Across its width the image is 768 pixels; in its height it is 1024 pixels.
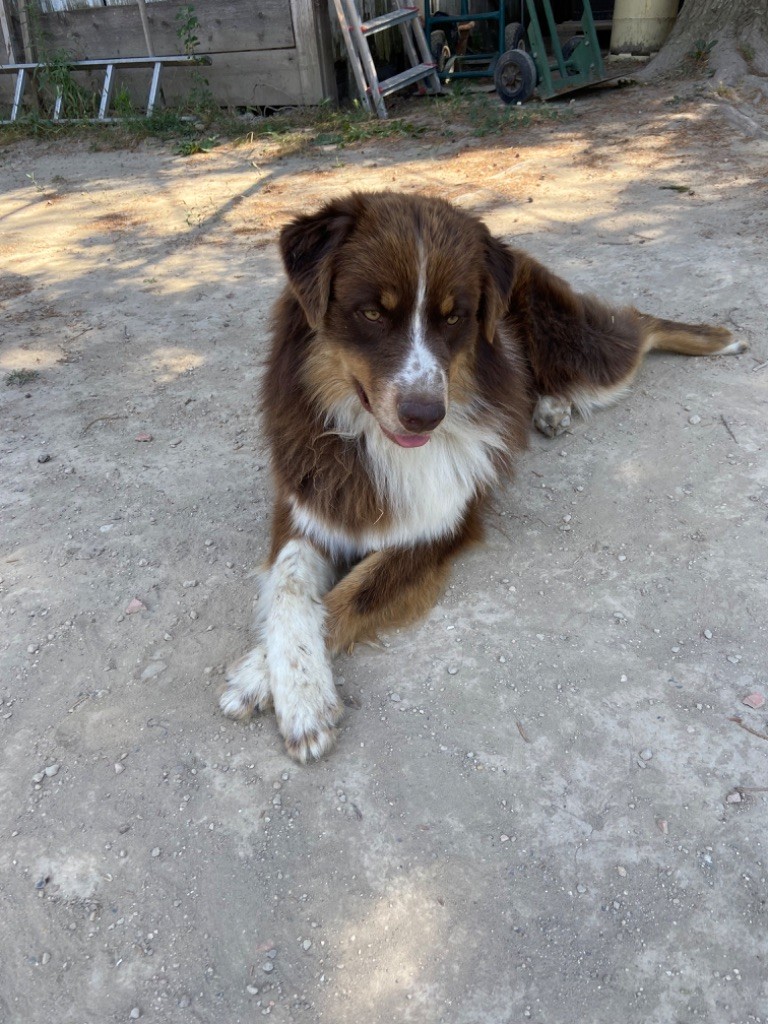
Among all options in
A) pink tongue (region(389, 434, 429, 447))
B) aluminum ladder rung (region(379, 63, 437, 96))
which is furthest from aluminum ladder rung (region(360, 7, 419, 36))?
pink tongue (region(389, 434, 429, 447))

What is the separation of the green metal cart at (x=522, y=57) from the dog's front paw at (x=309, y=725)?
31.9 ft

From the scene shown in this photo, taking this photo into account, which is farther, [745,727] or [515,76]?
[515,76]

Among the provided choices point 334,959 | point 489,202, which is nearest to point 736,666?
point 334,959

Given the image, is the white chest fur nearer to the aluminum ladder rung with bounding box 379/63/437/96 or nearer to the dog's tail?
the dog's tail

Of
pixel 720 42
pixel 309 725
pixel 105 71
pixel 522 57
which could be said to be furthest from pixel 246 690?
pixel 105 71

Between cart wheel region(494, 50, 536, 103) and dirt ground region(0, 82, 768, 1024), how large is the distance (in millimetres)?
6091

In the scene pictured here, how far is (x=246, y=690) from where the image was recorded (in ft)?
9.18

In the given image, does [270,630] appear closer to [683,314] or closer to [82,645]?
[82,645]

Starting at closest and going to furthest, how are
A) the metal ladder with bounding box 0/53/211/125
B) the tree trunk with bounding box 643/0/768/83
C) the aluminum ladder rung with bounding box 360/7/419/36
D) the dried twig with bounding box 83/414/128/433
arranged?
the dried twig with bounding box 83/414/128/433 < the tree trunk with bounding box 643/0/768/83 < the aluminum ladder rung with bounding box 360/7/419/36 < the metal ladder with bounding box 0/53/211/125

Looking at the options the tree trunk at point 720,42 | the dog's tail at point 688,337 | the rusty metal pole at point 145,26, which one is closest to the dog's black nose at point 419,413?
the dog's tail at point 688,337

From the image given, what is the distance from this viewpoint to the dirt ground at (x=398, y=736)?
206 centimetres

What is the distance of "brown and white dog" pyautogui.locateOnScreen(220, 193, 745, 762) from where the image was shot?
109 inches

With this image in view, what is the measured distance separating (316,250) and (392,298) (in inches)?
14.7

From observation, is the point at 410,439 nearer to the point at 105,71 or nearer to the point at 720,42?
the point at 720,42
